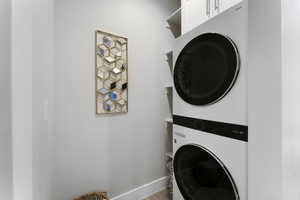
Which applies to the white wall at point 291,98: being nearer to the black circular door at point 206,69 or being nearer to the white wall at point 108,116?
the black circular door at point 206,69

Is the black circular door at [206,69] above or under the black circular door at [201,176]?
above

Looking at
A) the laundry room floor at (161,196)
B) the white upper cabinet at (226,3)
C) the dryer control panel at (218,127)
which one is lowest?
the laundry room floor at (161,196)

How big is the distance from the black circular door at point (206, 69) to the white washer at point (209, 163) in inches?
7.6

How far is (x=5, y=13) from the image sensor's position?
1.18ft

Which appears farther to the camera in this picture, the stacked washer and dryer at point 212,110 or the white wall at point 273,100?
the stacked washer and dryer at point 212,110

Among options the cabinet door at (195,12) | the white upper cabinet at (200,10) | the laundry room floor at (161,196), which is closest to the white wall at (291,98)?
the white upper cabinet at (200,10)

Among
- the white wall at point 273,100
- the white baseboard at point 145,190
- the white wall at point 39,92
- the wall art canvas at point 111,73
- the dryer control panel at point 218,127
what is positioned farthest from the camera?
the white baseboard at point 145,190

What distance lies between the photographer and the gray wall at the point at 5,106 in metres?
0.36

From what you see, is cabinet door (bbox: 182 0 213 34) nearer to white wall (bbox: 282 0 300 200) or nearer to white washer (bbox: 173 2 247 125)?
white washer (bbox: 173 2 247 125)

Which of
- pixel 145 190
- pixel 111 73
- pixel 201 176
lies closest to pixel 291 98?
pixel 201 176

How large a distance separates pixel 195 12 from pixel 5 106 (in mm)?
1484

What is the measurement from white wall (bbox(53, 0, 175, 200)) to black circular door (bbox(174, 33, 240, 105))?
36.0 inches

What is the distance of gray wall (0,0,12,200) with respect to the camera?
36 cm

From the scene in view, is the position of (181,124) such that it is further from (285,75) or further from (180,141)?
(285,75)
